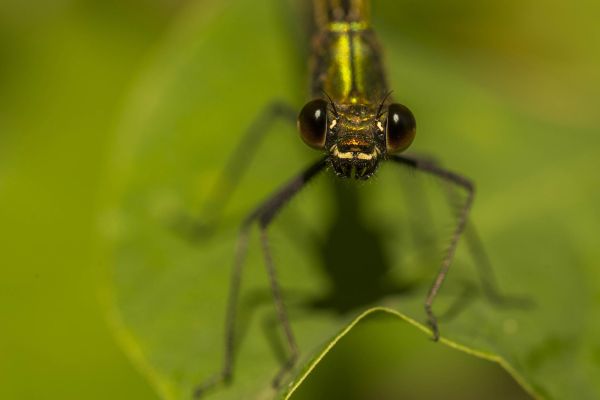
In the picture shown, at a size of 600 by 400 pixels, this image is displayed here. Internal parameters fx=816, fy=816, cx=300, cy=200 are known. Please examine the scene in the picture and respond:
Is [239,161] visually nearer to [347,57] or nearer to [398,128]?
[347,57]

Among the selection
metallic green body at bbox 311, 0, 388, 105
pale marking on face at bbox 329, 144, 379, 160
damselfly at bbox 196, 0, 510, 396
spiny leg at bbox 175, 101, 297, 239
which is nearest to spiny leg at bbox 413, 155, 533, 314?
damselfly at bbox 196, 0, 510, 396

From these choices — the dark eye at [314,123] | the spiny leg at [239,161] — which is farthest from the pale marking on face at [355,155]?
the spiny leg at [239,161]

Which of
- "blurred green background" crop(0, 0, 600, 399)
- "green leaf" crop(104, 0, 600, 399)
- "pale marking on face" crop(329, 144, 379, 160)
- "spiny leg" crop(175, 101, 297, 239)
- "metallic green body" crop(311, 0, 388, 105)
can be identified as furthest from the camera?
"spiny leg" crop(175, 101, 297, 239)

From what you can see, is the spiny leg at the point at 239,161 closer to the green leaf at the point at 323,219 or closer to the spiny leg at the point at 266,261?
the green leaf at the point at 323,219

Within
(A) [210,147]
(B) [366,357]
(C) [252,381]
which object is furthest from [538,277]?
(A) [210,147]

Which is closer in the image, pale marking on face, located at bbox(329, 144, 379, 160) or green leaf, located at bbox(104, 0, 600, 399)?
pale marking on face, located at bbox(329, 144, 379, 160)

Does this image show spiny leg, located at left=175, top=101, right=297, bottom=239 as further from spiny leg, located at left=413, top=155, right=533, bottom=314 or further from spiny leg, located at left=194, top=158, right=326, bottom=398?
spiny leg, located at left=413, top=155, right=533, bottom=314

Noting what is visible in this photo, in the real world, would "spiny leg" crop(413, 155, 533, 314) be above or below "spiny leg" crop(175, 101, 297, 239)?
below
